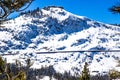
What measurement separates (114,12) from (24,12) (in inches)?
83.3

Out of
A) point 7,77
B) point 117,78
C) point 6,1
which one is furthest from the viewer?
point 117,78

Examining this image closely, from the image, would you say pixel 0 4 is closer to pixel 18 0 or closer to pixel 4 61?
pixel 18 0

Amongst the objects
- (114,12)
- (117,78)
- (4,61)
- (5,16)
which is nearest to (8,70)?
(4,61)

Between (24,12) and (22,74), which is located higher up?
(24,12)

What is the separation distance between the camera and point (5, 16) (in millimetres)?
10430

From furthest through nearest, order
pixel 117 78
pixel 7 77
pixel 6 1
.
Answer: pixel 117 78 → pixel 7 77 → pixel 6 1

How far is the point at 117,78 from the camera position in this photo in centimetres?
1769

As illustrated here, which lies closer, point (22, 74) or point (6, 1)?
point (6, 1)

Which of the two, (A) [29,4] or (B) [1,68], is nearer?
(A) [29,4]

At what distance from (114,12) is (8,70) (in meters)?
3.65

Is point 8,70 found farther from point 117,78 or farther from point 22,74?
point 117,78

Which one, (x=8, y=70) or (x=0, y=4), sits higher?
(x=0, y=4)

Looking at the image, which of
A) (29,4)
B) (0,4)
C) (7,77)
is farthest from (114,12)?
(7,77)

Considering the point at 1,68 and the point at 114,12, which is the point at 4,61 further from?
the point at 114,12
